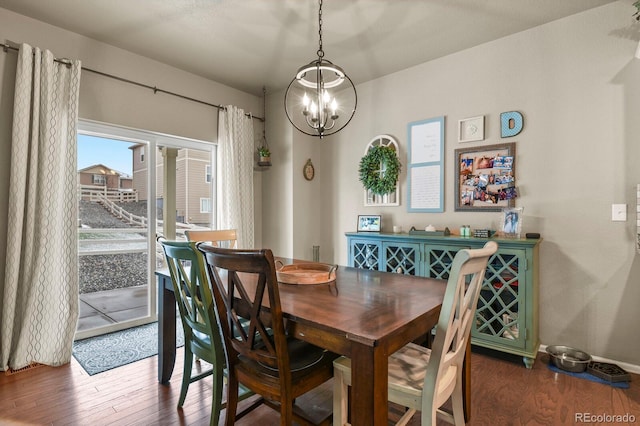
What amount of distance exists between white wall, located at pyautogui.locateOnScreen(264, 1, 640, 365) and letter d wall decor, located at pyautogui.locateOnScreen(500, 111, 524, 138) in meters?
0.04

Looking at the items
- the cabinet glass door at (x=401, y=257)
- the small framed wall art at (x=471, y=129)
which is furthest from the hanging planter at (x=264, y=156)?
the small framed wall art at (x=471, y=129)

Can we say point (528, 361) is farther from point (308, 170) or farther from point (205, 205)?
point (205, 205)

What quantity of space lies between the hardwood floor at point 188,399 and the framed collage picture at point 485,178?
1.33 metres

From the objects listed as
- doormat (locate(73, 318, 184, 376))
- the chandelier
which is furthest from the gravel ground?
the chandelier

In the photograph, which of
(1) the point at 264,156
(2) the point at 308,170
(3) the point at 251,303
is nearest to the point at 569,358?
(3) the point at 251,303

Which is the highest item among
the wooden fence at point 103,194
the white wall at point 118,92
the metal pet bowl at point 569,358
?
the white wall at point 118,92

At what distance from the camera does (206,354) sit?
1762 mm

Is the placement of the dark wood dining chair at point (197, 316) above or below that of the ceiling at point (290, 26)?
below

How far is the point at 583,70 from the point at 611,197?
0.98m

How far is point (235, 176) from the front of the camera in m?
3.83

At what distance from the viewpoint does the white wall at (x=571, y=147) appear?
93.8 inches

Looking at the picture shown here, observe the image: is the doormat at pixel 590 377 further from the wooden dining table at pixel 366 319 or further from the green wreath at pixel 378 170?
the green wreath at pixel 378 170

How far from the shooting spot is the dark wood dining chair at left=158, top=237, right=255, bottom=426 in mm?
1614

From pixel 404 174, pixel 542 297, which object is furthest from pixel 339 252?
pixel 542 297
